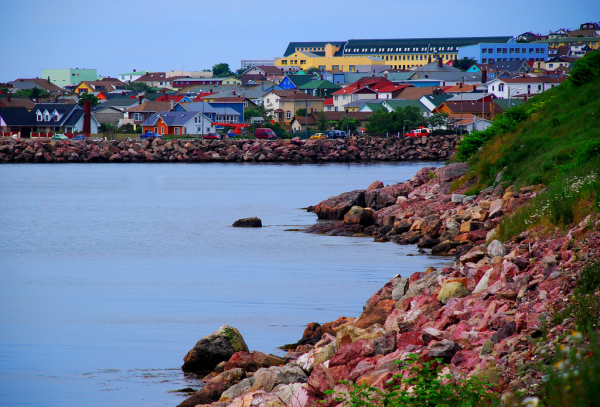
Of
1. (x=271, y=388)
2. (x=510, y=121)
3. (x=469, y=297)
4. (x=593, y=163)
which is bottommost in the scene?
(x=271, y=388)

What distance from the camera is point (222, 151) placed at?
92.7 m

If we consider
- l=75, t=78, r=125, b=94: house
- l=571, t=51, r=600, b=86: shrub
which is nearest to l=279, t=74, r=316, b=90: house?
l=75, t=78, r=125, b=94: house

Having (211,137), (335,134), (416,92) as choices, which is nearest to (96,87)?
(211,137)

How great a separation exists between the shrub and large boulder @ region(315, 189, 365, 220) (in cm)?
1102

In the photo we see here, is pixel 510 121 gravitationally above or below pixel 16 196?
above

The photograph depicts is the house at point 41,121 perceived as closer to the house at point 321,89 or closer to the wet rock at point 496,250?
the house at point 321,89

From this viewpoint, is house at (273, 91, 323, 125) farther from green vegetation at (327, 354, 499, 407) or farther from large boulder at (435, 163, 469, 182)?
green vegetation at (327, 354, 499, 407)

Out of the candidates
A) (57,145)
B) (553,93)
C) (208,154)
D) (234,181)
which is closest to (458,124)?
(208,154)

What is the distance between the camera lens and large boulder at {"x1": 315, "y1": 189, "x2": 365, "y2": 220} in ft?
105

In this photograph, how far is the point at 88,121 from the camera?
351 ft

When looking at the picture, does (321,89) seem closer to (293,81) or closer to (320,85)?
(320,85)

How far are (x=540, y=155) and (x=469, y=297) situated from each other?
1601cm

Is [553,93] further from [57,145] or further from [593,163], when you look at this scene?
[57,145]

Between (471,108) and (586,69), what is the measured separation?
67.3 metres
